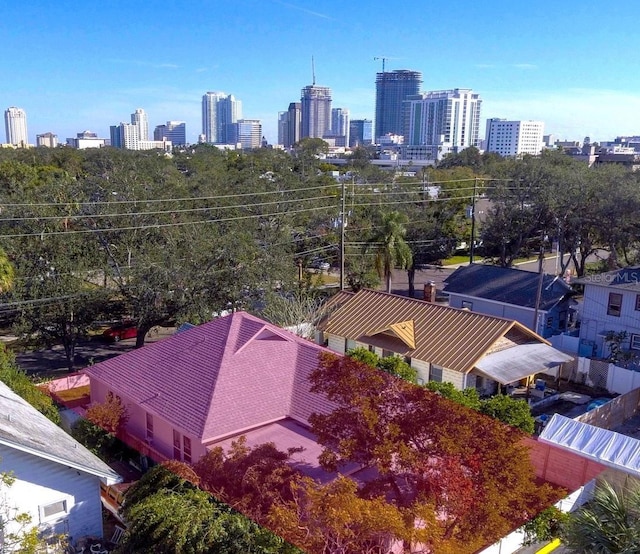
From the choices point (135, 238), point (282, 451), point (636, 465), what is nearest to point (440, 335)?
point (636, 465)

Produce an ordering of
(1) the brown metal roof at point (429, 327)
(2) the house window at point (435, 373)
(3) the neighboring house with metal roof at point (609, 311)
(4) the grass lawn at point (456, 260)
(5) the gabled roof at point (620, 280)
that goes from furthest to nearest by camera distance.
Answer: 1. (4) the grass lawn at point (456, 260)
2. (3) the neighboring house with metal roof at point (609, 311)
3. (5) the gabled roof at point (620, 280)
4. (2) the house window at point (435, 373)
5. (1) the brown metal roof at point (429, 327)

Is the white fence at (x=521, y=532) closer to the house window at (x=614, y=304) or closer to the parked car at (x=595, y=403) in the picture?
the parked car at (x=595, y=403)

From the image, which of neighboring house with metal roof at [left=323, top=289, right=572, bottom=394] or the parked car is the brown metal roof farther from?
the parked car

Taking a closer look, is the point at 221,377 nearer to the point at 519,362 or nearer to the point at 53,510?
the point at 53,510

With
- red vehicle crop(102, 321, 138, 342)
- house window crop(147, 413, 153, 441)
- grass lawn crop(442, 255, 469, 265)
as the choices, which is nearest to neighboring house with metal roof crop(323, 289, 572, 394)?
house window crop(147, 413, 153, 441)

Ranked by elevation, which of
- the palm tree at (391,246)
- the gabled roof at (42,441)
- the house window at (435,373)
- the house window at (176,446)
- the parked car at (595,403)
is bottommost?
the parked car at (595,403)

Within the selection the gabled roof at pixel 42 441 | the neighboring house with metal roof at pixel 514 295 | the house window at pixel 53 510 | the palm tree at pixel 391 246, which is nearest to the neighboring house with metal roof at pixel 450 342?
the palm tree at pixel 391 246

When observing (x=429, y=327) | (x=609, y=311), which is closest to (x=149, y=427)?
(x=429, y=327)
